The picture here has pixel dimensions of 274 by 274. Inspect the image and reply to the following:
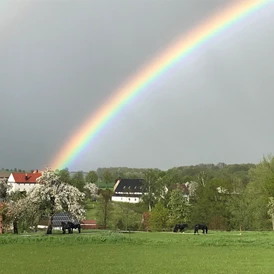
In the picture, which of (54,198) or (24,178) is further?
(24,178)

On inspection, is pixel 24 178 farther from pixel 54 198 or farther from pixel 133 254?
pixel 133 254

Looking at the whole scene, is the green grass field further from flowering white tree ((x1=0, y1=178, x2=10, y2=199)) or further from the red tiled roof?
the red tiled roof

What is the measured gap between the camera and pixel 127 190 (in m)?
169

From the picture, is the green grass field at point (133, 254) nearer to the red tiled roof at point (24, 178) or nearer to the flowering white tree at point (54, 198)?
the flowering white tree at point (54, 198)

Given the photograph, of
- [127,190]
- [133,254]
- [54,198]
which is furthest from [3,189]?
[127,190]

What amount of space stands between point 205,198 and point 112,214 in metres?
18.3

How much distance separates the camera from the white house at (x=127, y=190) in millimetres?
166500

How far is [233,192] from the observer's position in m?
78.2

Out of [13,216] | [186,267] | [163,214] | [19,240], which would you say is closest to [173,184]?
[163,214]

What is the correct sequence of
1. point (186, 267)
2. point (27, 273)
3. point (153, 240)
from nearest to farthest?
point (27, 273)
point (186, 267)
point (153, 240)

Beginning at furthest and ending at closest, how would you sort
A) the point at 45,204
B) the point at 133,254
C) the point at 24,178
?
1. the point at 24,178
2. the point at 45,204
3. the point at 133,254

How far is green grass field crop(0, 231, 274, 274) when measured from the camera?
21.0m

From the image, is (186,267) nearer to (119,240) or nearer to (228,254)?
(228,254)

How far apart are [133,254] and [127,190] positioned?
143m
